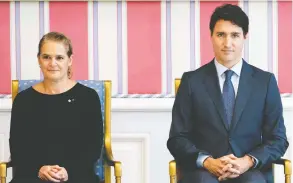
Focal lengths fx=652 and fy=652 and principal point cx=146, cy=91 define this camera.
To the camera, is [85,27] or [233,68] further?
[85,27]

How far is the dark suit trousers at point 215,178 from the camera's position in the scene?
2.87 meters

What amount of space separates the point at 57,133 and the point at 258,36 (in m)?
1.42

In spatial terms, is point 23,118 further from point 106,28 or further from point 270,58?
point 270,58

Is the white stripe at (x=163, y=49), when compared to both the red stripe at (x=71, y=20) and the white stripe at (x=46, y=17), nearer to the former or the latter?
the red stripe at (x=71, y=20)

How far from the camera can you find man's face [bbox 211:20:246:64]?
3.02 meters

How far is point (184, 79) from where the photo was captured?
10.2 ft

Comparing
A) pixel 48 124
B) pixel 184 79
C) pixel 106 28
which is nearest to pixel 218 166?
pixel 184 79

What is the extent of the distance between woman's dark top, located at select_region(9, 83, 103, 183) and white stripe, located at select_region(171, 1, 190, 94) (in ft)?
2.70

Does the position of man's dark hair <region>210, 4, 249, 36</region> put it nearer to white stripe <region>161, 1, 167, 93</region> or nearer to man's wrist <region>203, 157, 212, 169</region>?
man's wrist <region>203, 157, 212, 169</region>

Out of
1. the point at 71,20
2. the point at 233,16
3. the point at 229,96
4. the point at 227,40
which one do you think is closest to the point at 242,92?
the point at 229,96

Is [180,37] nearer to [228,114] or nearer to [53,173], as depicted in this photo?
[228,114]

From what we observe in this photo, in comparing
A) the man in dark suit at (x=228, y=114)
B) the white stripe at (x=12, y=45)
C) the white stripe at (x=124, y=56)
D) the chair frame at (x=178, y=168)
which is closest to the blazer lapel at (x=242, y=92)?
the man in dark suit at (x=228, y=114)

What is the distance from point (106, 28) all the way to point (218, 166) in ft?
4.35

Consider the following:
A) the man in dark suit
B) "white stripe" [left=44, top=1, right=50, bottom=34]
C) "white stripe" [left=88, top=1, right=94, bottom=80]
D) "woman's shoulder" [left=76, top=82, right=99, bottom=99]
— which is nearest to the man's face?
the man in dark suit
